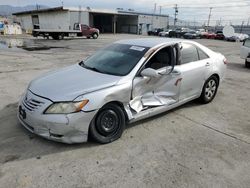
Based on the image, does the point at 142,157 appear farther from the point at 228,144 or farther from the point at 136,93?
the point at 228,144

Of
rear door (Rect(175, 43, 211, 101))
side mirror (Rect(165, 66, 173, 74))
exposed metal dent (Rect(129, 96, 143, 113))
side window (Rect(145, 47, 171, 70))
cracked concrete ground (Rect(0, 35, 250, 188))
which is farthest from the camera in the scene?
rear door (Rect(175, 43, 211, 101))

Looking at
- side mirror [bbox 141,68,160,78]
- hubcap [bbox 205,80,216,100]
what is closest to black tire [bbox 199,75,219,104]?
Result: hubcap [bbox 205,80,216,100]

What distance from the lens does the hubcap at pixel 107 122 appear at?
3451 millimetres

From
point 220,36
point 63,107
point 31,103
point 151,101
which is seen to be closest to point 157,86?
point 151,101

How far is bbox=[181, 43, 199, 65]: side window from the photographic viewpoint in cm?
463

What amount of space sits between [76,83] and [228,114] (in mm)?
3284

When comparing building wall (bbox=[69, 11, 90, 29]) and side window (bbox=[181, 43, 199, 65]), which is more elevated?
building wall (bbox=[69, 11, 90, 29])

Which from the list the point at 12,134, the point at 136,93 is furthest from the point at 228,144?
the point at 12,134

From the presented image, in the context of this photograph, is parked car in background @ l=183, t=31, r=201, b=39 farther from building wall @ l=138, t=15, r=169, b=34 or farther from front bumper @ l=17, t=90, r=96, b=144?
front bumper @ l=17, t=90, r=96, b=144

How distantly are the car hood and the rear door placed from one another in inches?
61.4

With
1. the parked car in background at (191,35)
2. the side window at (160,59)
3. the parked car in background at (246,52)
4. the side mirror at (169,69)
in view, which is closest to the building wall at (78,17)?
the parked car in background at (191,35)

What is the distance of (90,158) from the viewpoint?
3.20m

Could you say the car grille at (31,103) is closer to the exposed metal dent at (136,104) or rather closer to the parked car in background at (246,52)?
the exposed metal dent at (136,104)

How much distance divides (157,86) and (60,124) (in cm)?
184
